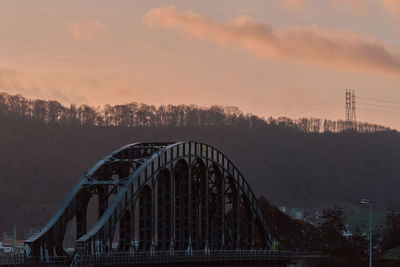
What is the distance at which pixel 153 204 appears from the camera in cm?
9106

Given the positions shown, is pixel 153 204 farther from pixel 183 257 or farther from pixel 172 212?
pixel 183 257

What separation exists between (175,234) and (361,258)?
3914cm

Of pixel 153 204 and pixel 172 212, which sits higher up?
pixel 153 204

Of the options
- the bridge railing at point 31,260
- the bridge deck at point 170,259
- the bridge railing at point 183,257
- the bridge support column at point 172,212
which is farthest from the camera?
the bridge support column at point 172,212

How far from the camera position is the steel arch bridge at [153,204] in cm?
8194

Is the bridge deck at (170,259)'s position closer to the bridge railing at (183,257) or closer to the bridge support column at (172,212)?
Answer: the bridge railing at (183,257)

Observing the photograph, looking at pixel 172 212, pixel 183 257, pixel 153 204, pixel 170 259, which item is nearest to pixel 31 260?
pixel 170 259

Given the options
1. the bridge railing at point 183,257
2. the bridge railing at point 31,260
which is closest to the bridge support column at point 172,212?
the bridge railing at point 183,257

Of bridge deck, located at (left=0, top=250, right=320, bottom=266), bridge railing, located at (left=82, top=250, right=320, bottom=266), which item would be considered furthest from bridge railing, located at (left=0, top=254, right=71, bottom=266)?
bridge railing, located at (left=82, top=250, right=320, bottom=266)

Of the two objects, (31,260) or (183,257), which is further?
(183,257)

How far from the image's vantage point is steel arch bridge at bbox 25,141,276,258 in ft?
269

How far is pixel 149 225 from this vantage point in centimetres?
9325

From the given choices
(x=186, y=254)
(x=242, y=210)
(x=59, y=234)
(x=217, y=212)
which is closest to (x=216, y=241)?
(x=217, y=212)

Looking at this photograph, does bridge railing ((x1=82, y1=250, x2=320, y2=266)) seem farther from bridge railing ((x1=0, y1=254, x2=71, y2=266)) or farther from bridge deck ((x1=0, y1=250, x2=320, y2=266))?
bridge railing ((x1=0, y1=254, x2=71, y2=266))
